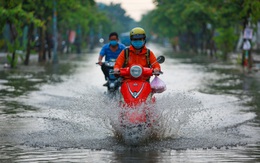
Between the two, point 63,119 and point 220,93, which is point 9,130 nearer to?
point 63,119

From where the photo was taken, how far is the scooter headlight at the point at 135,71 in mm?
9406

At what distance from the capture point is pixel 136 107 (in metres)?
9.10

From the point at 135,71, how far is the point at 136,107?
0.59 meters

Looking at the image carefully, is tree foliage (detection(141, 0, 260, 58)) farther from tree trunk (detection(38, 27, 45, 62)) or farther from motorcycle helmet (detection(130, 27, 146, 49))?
motorcycle helmet (detection(130, 27, 146, 49))

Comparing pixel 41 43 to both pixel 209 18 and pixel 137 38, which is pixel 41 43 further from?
pixel 137 38

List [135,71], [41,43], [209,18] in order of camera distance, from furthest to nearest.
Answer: [209,18], [41,43], [135,71]

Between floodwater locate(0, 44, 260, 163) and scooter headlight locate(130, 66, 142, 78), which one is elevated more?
scooter headlight locate(130, 66, 142, 78)

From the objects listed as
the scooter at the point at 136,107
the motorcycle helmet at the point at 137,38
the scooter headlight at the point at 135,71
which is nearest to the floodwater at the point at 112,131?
the scooter at the point at 136,107

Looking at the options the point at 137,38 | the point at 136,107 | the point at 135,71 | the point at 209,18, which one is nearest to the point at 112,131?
the point at 136,107

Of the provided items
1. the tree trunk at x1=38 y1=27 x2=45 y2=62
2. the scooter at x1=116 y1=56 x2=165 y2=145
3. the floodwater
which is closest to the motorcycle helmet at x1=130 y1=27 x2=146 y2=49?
the scooter at x1=116 y1=56 x2=165 y2=145

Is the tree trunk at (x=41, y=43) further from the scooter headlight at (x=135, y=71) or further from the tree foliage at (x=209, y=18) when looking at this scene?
the scooter headlight at (x=135, y=71)

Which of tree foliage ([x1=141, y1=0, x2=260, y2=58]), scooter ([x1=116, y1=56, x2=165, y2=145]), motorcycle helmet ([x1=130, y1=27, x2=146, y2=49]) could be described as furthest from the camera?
tree foliage ([x1=141, y1=0, x2=260, y2=58])

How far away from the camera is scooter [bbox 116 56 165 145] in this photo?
8.92 meters

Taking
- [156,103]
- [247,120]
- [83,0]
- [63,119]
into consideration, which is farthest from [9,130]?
[83,0]
